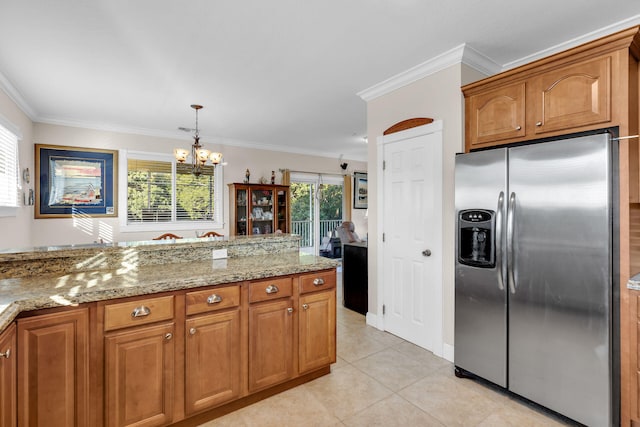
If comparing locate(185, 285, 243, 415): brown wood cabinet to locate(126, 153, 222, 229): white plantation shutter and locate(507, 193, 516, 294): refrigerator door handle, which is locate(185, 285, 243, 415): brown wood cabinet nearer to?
locate(507, 193, 516, 294): refrigerator door handle

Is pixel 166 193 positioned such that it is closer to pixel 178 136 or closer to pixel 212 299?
pixel 178 136

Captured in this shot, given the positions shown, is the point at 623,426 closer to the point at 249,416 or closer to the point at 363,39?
the point at 249,416

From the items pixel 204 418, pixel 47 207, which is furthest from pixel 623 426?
pixel 47 207

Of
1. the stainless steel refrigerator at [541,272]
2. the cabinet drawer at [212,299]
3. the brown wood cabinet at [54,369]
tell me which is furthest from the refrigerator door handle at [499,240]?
the brown wood cabinet at [54,369]

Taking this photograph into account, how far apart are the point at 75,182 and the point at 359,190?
531 cm

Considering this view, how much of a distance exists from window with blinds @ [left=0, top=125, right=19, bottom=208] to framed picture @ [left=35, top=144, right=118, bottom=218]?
2.32 ft

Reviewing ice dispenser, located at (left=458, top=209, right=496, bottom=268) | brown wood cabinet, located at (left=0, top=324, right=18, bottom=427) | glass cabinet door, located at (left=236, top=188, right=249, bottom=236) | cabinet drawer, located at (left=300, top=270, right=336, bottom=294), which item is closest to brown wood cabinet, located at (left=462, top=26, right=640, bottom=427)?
ice dispenser, located at (left=458, top=209, right=496, bottom=268)

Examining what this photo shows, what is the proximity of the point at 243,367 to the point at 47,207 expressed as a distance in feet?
13.6


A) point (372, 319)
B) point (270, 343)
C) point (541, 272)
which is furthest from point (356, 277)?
point (541, 272)

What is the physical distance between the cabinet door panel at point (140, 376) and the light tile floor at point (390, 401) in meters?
0.37

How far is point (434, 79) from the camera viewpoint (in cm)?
281

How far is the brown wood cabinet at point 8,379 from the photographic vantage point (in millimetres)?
1257

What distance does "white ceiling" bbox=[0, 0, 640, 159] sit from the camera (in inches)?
80.5

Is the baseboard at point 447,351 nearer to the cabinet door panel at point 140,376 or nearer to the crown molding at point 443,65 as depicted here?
the cabinet door panel at point 140,376
